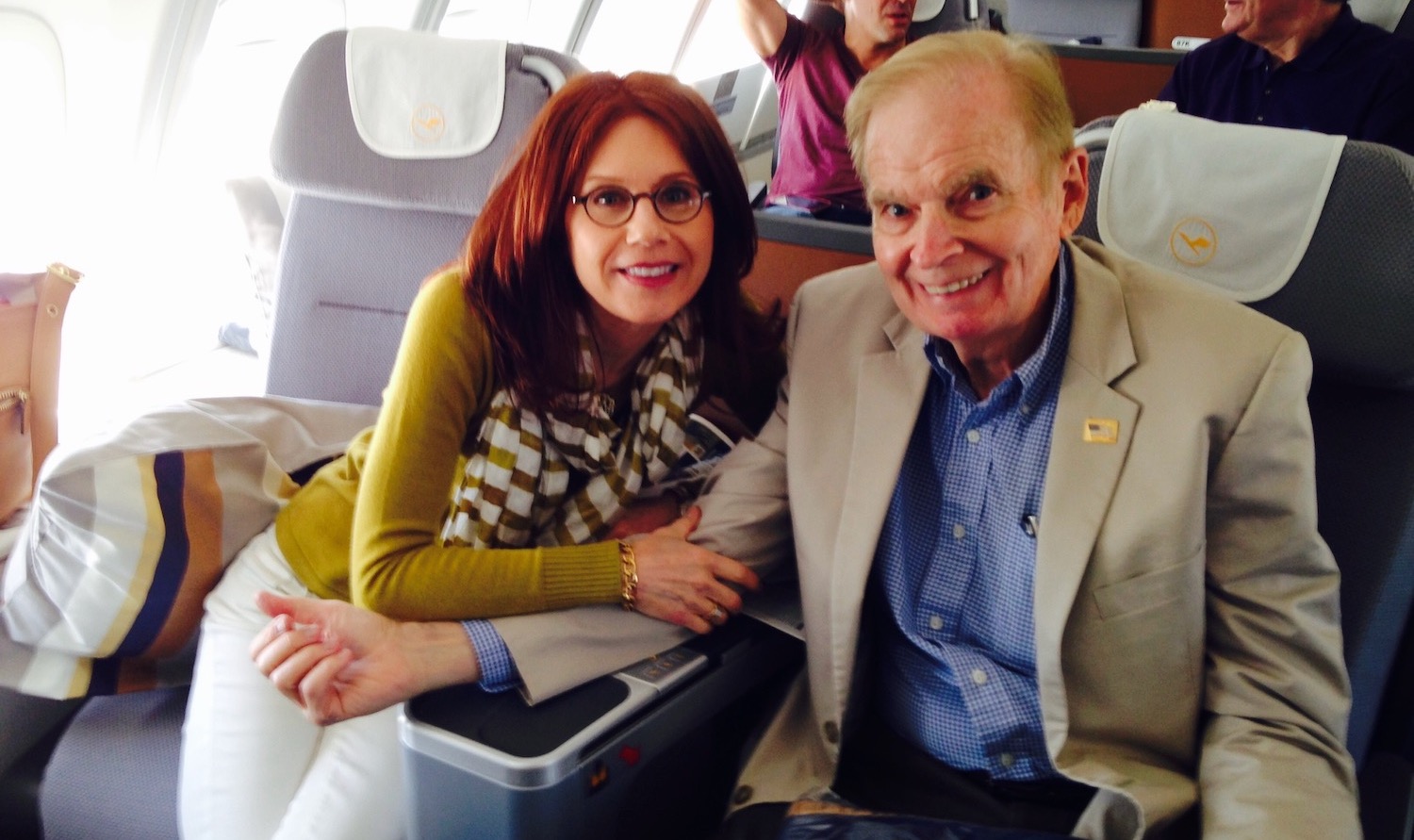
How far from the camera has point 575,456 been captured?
150 cm

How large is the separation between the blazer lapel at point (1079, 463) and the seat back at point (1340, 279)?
0.94 feet

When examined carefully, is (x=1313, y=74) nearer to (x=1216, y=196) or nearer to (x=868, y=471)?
(x=1216, y=196)

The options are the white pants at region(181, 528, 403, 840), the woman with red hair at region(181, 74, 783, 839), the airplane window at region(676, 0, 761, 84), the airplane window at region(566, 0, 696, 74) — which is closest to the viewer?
the woman with red hair at region(181, 74, 783, 839)

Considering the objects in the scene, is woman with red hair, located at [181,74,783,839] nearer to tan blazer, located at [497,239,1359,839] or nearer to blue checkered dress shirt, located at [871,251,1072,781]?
tan blazer, located at [497,239,1359,839]

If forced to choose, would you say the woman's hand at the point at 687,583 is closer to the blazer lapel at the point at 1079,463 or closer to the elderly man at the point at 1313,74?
the blazer lapel at the point at 1079,463

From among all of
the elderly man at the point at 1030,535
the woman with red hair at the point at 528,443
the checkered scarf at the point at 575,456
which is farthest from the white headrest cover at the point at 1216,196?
the checkered scarf at the point at 575,456

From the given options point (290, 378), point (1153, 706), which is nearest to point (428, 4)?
point (290, 378)

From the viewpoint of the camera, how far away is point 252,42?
4.10 m

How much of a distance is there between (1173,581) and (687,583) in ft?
1.84

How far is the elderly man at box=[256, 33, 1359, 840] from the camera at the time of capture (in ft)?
3.83

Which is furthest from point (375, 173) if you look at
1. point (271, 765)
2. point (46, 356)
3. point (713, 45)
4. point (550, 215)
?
point (713, 45)

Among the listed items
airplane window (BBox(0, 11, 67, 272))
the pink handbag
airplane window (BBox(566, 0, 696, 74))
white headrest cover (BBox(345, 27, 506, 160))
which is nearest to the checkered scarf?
white headrest cover (BBox(345, 27, 506, 160))

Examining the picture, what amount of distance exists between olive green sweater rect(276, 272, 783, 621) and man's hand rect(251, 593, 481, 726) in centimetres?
5

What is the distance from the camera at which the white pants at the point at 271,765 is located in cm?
145
